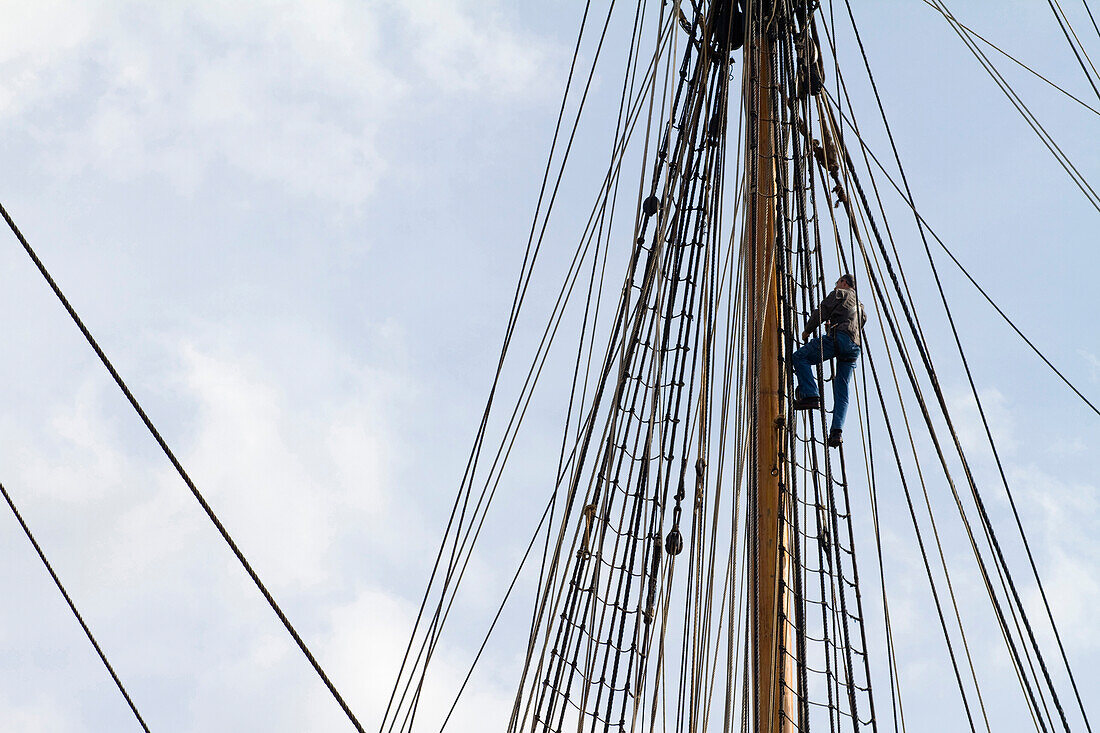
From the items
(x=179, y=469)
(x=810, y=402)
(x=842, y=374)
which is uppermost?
(x=842, y=374)

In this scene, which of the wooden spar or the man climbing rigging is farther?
the man climbing rigging

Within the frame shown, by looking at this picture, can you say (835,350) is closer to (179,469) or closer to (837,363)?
(837,363)

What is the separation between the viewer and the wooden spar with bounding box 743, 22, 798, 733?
7.21 metres

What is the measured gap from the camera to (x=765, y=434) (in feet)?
26.3

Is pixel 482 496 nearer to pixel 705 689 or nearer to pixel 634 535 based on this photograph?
pixel 634 535

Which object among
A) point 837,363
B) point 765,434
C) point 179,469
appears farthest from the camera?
point 837,363

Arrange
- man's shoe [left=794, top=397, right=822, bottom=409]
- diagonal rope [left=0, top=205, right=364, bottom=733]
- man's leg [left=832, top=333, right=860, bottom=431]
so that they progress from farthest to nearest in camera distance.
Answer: man's shoe [left=794, top=397, right=822, bottom=409]
man's leg [left=832, top=333, right=860, bottom=431]
diagonal rope [left=0, top=205, right=364, bottom=733]

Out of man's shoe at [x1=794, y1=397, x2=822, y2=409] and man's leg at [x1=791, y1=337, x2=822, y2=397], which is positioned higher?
man's leg at [x1=791, y1=337, x2=822, y2=397]

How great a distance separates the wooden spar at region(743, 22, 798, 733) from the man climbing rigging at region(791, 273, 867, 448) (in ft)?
0.57

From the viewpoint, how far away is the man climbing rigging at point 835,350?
316 inches

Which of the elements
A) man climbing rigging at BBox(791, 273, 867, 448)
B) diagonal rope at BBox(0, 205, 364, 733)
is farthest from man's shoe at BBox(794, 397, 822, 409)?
diagonal rope at BBox(0, 205, 364, 733)

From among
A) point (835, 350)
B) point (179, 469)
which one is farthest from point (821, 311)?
point (179, 469)

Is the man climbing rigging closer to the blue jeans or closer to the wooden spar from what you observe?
the blue jeans

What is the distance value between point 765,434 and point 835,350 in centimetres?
64
